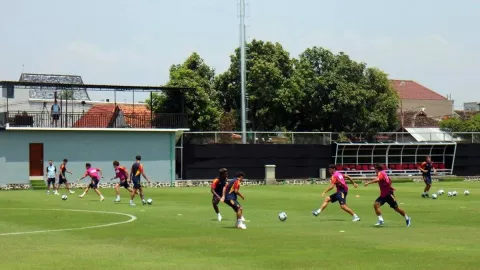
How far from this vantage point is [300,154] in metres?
68.7

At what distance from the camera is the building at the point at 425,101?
419 ft

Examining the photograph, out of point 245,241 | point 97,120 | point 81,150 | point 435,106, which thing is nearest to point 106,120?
point 97,120

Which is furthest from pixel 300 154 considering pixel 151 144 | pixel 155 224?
pixel 155 224

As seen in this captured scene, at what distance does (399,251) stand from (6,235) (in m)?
10.7

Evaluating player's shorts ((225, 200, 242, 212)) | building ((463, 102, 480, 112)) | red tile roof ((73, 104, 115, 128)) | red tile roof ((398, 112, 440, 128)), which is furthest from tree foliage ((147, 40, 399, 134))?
building ((463, 102, 480, 112))

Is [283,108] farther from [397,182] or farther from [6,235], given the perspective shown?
[6,235]

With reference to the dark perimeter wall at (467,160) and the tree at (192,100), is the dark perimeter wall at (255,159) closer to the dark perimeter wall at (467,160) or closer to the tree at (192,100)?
the tree at (192,100)

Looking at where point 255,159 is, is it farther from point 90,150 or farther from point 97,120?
point 90,150

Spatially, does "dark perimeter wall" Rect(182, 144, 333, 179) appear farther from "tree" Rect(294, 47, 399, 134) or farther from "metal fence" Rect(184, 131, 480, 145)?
"tree" Rect(294, 47, 399, 134)

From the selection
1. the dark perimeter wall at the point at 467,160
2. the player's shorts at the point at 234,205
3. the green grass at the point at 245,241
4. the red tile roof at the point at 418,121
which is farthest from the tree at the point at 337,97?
the player's shorts at the point at 234,205

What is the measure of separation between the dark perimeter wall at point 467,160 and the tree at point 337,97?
8.97m

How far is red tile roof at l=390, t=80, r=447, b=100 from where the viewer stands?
428 feet

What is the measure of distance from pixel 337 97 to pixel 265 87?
7240mm

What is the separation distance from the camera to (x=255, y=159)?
220ft
